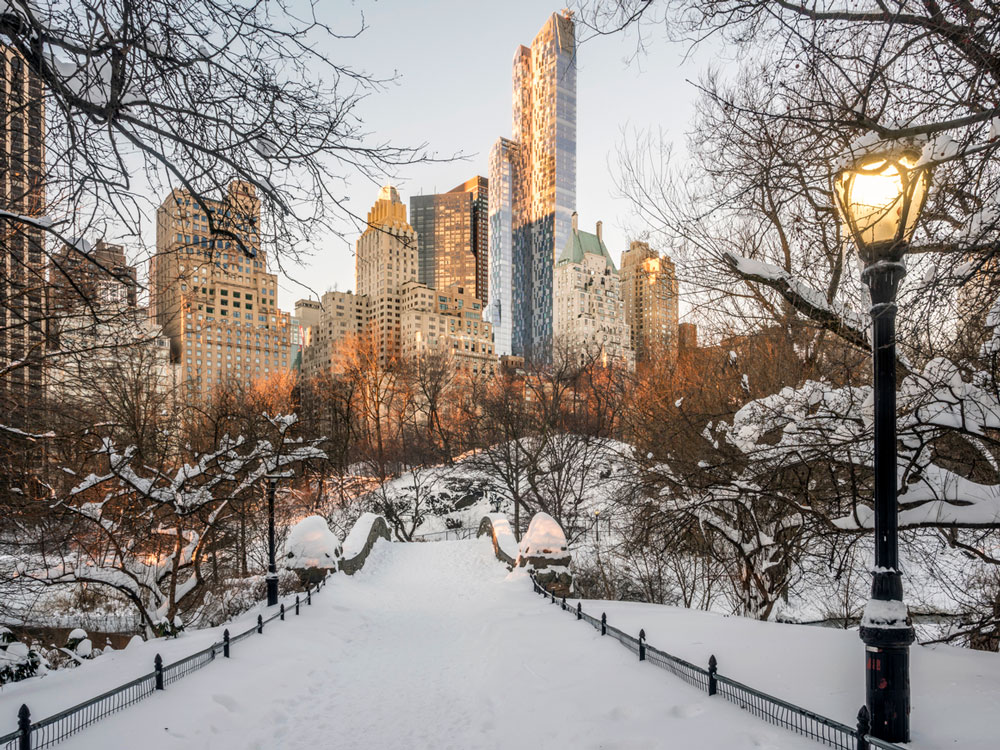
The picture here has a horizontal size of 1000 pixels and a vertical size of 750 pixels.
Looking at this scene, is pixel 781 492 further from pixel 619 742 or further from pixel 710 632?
pixel 619 742

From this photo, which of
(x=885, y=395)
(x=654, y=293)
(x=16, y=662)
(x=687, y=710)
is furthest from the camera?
(x=654, y=293)

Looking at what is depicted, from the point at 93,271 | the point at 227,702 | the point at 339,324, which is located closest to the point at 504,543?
the point at 227,702

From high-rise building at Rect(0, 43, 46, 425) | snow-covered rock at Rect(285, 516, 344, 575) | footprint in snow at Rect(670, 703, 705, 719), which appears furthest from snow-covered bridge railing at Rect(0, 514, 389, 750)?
snow-covered rock at Rect(285, 516, 344, 575)

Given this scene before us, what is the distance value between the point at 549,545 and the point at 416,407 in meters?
31.3

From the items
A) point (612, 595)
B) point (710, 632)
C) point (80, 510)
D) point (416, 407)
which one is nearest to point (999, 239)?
point (710, 632)

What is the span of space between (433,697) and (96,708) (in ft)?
12.9

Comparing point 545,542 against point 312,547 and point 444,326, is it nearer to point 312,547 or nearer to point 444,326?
point 312,547

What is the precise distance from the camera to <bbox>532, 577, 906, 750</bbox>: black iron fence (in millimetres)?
3799

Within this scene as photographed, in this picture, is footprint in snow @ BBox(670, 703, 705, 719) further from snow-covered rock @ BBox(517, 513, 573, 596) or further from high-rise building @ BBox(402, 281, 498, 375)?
high-rise building @ BBox(402, 281, 498, 375)

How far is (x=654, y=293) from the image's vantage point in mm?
10430

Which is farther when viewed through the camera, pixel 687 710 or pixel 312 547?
pixel 312 547

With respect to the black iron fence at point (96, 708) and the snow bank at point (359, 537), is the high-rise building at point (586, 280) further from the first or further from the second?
the black iron fence at point (96, 708)

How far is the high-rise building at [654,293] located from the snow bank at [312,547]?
36.4ft

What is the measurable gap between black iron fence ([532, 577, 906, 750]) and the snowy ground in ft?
0.37
